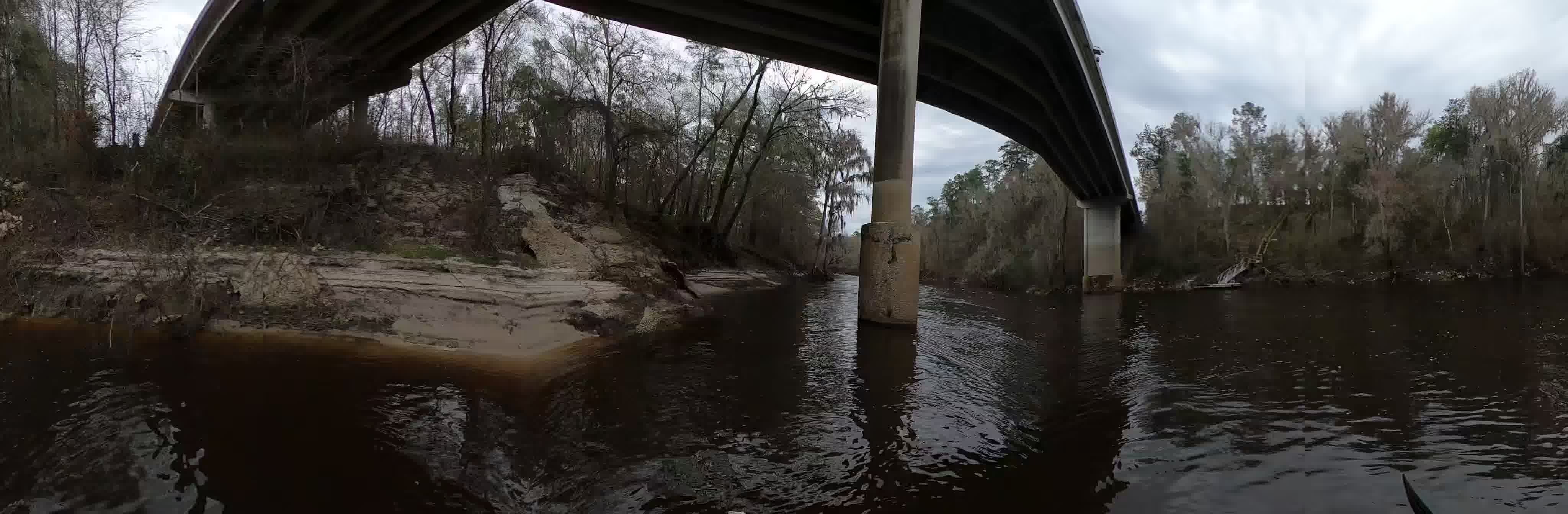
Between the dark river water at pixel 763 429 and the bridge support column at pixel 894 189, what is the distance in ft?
7.37

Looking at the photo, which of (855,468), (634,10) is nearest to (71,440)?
(855,468)

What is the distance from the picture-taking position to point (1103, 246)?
39844 mm

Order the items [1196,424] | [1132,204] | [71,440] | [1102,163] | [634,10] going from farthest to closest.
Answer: [1132,204] < [1102,163] < [634,10] < [1196,424] < [71,440]

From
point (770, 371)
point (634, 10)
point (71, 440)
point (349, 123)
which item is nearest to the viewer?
point (71, 440)

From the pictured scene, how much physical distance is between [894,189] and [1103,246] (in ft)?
109

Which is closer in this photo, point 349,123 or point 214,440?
point 214,440

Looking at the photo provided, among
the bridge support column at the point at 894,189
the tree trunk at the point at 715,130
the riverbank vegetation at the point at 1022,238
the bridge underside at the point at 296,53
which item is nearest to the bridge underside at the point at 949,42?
the bridge support column at the point at 894,189

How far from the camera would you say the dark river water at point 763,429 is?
4.09m

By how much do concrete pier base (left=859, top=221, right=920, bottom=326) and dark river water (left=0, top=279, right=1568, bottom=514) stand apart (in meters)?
2.14

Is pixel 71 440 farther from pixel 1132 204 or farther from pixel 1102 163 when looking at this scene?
pixel 1132 204

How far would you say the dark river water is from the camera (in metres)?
4.09

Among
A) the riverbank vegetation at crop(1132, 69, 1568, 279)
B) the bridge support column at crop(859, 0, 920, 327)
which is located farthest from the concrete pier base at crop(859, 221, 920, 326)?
the riverbank vegetation at crop(1132, 69, 1568, 279)

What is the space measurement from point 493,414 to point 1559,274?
182 feet

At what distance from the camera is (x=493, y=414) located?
5949 mm
